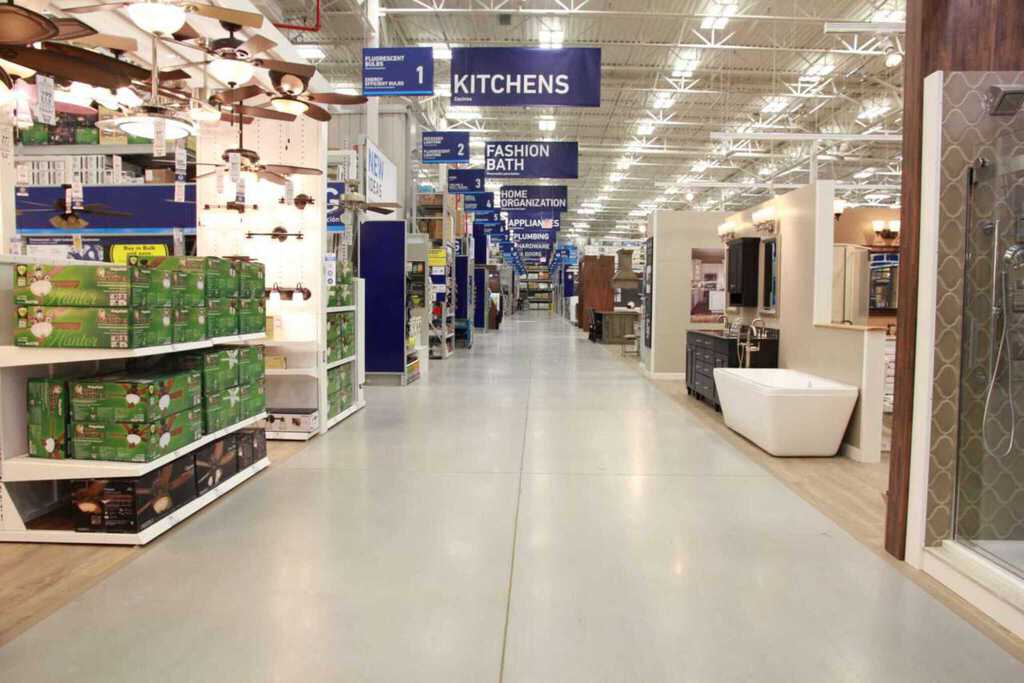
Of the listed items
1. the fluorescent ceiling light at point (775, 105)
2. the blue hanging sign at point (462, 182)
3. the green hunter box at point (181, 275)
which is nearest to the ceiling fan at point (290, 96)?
the green hunter box at point (181, 275)

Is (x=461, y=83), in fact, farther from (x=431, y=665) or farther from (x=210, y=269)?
(x=431, y=665)

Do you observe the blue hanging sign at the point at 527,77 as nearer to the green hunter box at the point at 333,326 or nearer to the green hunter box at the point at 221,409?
the green hunter box at the point at 333,326

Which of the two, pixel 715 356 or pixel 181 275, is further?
pixel 715 356

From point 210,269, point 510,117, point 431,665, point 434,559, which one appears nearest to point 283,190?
point 210,269

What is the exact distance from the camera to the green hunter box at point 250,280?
14.8 feet

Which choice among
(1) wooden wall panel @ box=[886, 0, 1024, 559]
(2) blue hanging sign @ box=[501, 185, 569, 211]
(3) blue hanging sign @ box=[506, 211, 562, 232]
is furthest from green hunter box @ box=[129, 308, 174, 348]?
(3) blue hanging sign @ box=[506, 211, 562, 232]

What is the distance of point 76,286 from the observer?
10.8 feet

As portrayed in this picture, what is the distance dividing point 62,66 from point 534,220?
18.1 meters

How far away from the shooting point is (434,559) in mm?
3207

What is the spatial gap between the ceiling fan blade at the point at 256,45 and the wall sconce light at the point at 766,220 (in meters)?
5.69

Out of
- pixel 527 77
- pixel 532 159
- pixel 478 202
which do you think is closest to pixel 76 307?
pixel 527 77

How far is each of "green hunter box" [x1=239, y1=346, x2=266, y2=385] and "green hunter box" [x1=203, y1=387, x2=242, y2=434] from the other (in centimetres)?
15

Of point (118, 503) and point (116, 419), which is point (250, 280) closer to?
point (116, 419)

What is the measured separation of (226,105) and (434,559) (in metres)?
3.80
